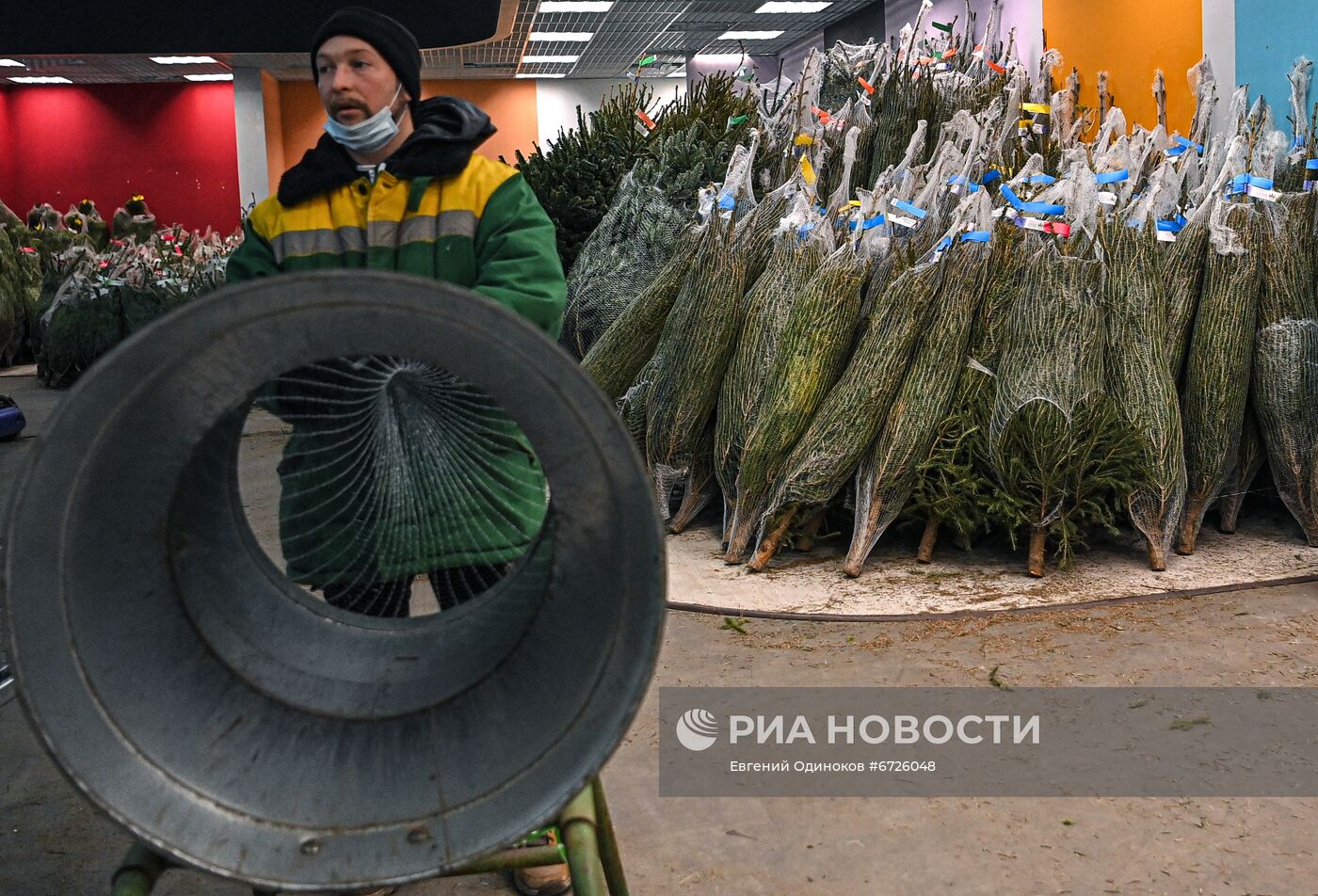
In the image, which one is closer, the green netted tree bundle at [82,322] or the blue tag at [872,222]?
the blue tag at [872,222]

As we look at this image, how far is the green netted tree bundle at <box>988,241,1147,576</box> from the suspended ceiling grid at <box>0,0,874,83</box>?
10100mm

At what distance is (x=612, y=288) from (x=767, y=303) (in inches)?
59.3

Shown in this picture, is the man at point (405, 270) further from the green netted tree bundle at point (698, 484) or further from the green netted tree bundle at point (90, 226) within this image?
the green netted tree bundle at point (90, 226)

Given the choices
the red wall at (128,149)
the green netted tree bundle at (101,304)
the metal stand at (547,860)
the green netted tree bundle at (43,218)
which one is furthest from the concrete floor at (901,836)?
the red wall at (128,149)

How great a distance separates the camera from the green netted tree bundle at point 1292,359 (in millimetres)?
3871

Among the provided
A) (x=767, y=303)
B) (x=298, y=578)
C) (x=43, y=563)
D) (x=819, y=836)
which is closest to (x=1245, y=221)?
(x=767, y=303)

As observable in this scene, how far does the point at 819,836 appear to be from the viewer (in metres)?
2.21

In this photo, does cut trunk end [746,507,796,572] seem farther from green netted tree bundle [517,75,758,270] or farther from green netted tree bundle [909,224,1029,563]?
green netted tree bundle [517,75,758,270]

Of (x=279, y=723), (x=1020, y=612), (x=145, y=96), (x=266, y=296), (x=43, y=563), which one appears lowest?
(x=1020, y=612)

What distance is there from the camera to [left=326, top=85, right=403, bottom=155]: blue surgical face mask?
5.96ft

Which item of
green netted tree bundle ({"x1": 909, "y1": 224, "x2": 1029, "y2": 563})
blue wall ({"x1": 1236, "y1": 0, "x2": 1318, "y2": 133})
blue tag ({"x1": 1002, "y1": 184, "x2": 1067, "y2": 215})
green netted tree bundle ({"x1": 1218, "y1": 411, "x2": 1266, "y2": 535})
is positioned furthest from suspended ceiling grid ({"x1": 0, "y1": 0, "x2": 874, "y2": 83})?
green netted tree bundle ({"x1": 1218, "y1": 411, "x2": 1266, "y2": 535})

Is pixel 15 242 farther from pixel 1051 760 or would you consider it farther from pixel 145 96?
pixel 1051 760

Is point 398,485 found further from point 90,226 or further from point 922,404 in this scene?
point 90,226

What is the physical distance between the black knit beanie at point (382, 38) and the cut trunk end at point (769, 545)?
2328 mm
